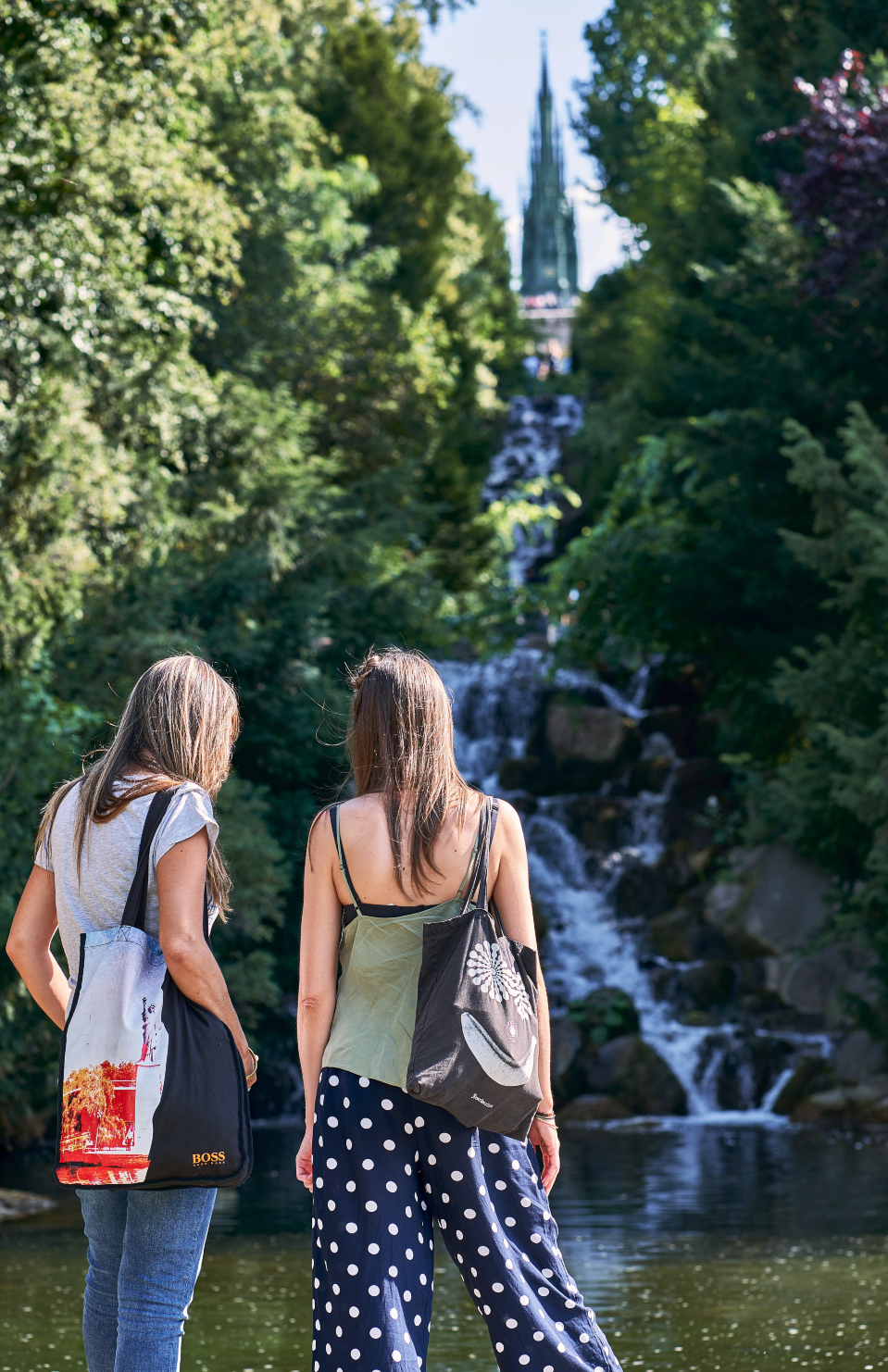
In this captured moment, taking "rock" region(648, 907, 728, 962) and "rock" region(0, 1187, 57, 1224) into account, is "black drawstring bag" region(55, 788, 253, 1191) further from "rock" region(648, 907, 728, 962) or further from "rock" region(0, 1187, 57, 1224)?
"rock" region(648, 907, 728, 962)

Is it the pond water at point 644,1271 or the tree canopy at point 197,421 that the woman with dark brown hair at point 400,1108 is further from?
the tree canopy at point 197,421

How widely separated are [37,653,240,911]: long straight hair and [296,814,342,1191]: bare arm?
235 mm

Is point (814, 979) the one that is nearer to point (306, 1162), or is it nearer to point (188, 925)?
point (306, 1162)

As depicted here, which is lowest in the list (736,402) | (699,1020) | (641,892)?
(699,1020)

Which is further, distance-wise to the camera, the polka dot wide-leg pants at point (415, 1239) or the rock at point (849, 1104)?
the rock at point (849, 1104)

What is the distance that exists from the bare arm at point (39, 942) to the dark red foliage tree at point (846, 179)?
14192mm

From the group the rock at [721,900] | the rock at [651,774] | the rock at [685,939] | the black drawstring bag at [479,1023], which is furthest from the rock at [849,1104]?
the black drawstring bag at [479,1023]

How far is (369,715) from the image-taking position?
3.44m

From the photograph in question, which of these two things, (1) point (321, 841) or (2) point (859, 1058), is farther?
(2) point (859, 1058)

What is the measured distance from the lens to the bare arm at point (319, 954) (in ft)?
11.1

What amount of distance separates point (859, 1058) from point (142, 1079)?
1395 centimetres

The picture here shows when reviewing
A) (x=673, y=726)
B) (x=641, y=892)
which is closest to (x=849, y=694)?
(x=641, y=892)

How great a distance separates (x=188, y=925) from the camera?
3.31 meters

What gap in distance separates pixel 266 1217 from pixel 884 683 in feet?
26.3
